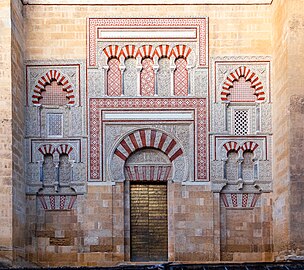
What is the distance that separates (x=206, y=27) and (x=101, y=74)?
173cm

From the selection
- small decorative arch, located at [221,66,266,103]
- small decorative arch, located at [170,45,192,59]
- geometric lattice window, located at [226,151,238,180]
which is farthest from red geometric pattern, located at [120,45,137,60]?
geometric lattice window, located at [226,151,238,180]

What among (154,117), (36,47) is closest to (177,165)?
(154,117)

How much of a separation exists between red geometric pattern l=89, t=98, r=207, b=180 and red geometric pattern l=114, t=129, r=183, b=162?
311mm

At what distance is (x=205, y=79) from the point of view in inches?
404

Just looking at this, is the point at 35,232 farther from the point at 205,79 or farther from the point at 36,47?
the point at 205,79

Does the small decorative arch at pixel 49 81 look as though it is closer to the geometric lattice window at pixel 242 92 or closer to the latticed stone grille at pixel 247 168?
the geometric lattice window at pixel 242 92

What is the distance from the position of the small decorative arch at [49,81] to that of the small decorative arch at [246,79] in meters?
2.28

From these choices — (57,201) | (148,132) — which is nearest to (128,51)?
(148,132)

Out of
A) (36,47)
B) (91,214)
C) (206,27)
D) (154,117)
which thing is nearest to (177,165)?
(154,117)

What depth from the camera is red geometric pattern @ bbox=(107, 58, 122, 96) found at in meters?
10.3

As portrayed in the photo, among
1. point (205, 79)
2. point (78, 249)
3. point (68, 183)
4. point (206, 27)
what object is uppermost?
point (206, 27)

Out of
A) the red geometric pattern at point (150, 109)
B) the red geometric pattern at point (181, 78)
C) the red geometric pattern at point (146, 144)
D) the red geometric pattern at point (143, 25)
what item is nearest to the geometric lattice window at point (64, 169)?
the red geometric pattern at point (150, 109)

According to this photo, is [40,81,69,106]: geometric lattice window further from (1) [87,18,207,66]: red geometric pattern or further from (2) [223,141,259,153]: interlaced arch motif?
(2) [223,141,259,153]: interlaced arch motif

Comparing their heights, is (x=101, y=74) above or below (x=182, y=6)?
below
